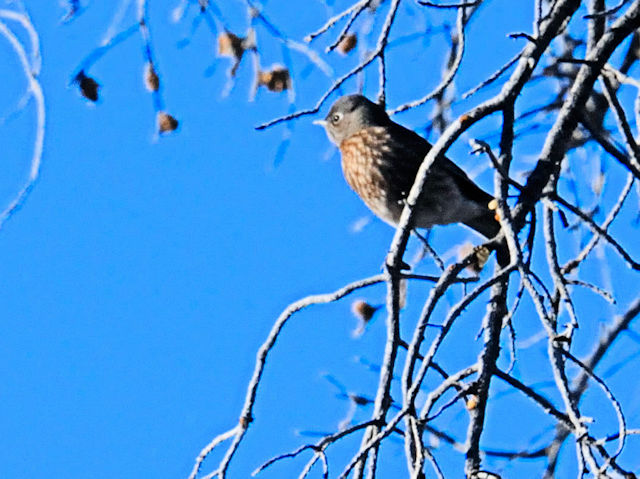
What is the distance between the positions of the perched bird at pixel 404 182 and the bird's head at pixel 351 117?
0.36 feet

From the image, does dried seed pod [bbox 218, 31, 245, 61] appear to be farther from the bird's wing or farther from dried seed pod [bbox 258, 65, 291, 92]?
the bird's wing

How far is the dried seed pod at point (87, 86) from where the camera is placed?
449cm

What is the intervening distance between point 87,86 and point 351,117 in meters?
1.60

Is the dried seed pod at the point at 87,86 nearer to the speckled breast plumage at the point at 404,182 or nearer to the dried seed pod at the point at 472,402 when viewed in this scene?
the speckled breast plumage at the point at 404,182

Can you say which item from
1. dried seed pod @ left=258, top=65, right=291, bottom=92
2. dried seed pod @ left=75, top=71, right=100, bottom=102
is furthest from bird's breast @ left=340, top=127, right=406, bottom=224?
dried seed pod @ left=75, top=71, right=100, bottom=102

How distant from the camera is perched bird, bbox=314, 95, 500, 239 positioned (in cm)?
501

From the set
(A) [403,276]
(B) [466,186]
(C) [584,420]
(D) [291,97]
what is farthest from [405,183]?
(C) [584,420]

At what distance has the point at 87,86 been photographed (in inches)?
178

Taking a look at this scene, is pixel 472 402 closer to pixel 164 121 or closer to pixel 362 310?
pixel 362 310

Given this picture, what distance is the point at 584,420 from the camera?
2.30m

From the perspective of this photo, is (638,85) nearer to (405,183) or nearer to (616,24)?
(616,24)

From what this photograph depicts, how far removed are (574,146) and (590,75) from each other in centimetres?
150

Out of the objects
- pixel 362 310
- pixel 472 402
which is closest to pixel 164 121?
pixel 362 310

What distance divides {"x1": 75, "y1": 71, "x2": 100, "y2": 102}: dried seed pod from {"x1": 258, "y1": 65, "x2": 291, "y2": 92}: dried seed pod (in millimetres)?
748
